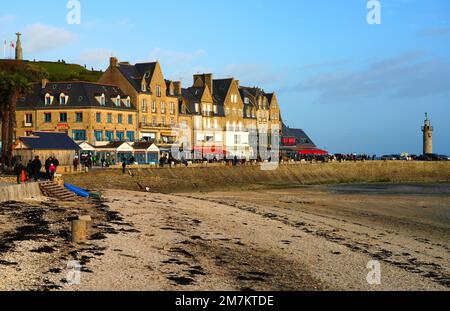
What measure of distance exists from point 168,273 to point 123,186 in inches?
1551

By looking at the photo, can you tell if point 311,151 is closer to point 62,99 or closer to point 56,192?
point 62,99

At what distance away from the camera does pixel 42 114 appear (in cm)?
7781

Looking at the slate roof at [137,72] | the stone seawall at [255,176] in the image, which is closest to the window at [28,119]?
the slate roof at [137,72]

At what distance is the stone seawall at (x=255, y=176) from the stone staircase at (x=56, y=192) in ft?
45.9

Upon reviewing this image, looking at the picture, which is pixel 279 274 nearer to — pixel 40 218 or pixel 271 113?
pixel 40 218

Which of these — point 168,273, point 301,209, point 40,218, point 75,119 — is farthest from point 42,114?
point 168,273

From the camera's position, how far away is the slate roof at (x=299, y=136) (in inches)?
4879

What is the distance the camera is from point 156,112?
8831 centimetres

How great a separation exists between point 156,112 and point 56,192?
54344mm

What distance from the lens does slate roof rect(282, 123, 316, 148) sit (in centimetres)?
12394

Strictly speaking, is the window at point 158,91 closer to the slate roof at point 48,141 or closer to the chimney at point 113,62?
the chimney at point 113,62

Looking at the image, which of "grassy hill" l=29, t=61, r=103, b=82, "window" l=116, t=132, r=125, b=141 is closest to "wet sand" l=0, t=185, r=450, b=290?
"window" l=116, t=132, r=125, b=141

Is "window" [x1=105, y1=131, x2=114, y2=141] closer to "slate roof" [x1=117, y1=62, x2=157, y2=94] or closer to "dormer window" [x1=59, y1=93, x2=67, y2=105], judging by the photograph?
"dormer window" [x1=59, y1=93, x2=67, y2=105]

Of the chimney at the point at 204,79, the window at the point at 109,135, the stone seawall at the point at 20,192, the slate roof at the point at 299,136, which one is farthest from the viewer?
the slate roof at the point at 299,136
